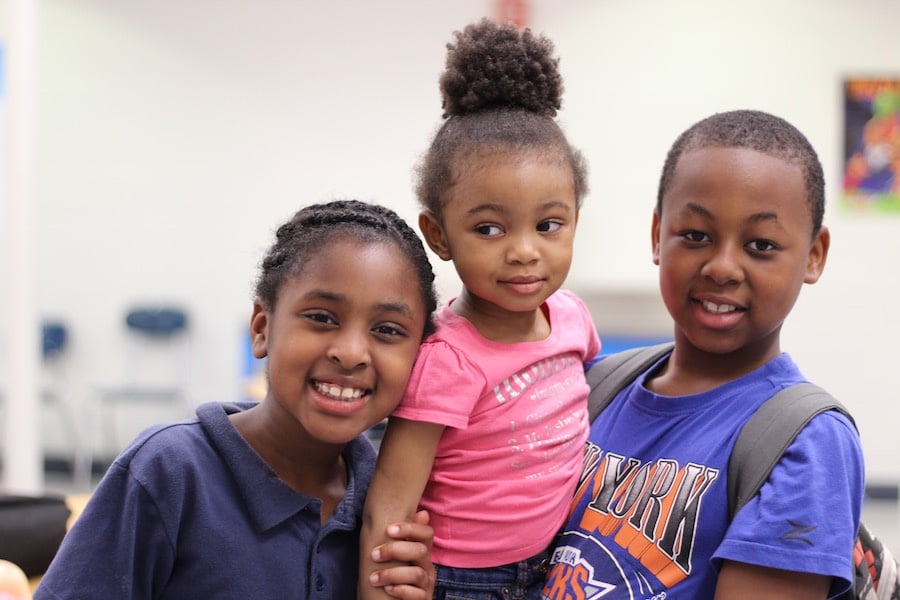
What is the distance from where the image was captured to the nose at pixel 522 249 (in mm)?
1366

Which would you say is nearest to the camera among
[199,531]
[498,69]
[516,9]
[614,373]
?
[199,531]

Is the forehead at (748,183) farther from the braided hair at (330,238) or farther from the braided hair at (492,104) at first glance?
the braided hair at (330,238)

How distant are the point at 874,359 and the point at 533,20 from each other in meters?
3.17

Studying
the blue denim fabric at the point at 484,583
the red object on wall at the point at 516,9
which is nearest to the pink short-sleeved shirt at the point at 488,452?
the blue denim fabric at the point at 484,583

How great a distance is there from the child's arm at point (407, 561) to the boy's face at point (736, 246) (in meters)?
0.51

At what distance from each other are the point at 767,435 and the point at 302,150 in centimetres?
549

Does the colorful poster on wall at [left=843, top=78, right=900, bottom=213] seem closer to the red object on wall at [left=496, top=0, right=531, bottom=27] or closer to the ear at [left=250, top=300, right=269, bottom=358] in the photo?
the red object on wall at [left=496, top=0, right=531, bottom=27]

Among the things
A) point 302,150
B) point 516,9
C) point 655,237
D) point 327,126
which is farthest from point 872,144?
point 655,237

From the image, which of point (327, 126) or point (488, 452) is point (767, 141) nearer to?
point (488, 452)

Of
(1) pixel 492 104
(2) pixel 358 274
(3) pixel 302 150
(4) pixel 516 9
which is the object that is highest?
(4) pixel 516 9

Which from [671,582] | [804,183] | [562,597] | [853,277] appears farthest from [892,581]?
[853,277]

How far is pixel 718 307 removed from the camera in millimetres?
1341

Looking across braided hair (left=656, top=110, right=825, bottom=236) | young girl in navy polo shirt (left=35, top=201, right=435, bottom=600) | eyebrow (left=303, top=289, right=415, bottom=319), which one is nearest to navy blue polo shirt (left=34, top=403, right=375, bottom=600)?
young girl in navy polo shirt (left=35, top=201, right=435, bottom=600)

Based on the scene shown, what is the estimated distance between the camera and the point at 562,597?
1326mm
